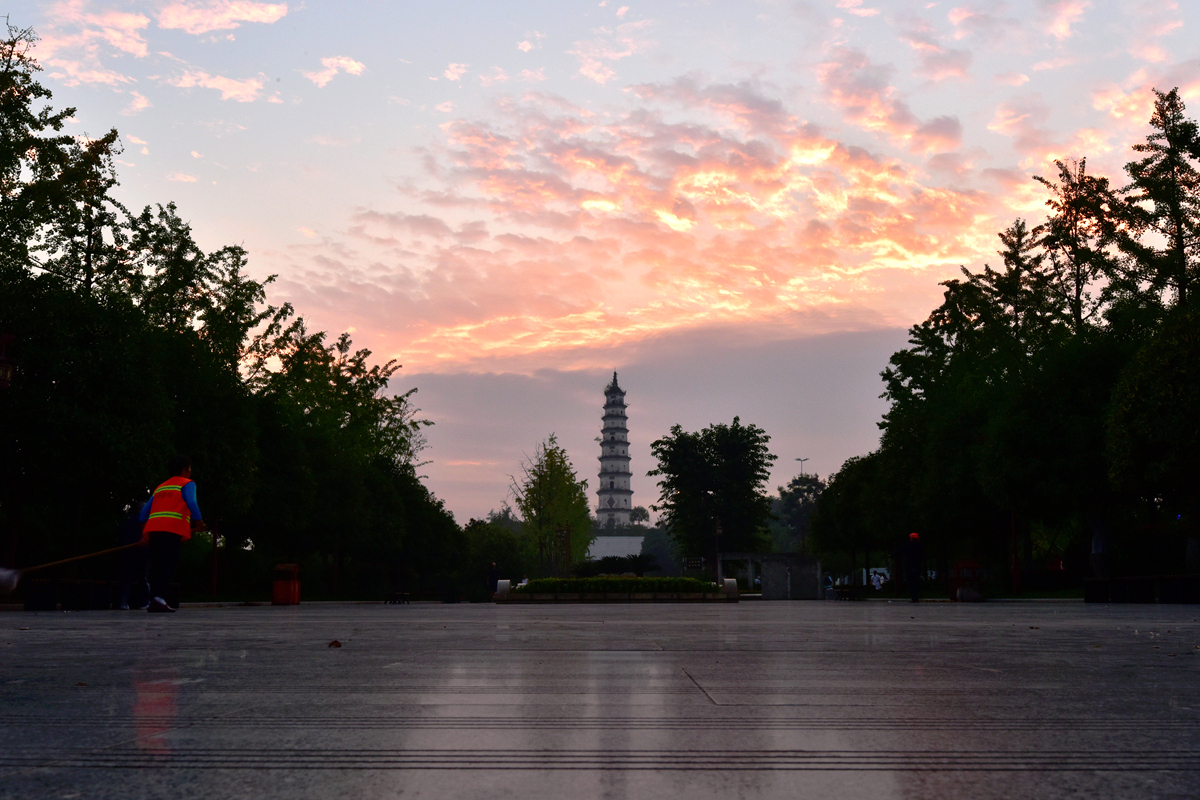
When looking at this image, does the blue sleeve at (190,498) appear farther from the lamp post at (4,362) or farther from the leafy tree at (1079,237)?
the leafy tree at (1079,237)

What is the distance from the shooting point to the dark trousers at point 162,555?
529 inches

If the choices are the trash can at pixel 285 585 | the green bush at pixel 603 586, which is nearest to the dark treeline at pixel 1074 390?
the green bush at pixel 603 586

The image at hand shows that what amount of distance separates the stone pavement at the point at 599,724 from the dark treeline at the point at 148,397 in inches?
807

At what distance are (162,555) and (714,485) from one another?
7435 cm

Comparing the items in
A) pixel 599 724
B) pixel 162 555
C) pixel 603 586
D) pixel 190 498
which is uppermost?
pixel 190 498

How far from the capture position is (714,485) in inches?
3406

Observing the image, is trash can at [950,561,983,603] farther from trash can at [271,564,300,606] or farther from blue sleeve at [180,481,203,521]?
blue sleeve at [180,481,203,521]

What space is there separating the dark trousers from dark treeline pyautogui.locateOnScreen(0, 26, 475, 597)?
34.5 ft

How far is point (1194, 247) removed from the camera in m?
37.8

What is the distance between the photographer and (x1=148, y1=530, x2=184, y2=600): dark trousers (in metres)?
13.4

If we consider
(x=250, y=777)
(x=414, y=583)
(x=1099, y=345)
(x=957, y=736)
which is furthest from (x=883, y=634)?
(x=414, y=583)

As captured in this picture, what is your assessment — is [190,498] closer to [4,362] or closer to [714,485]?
[4,362]

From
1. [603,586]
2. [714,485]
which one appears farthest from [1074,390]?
[714,485]

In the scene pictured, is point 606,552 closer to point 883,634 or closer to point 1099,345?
point 1099,345
